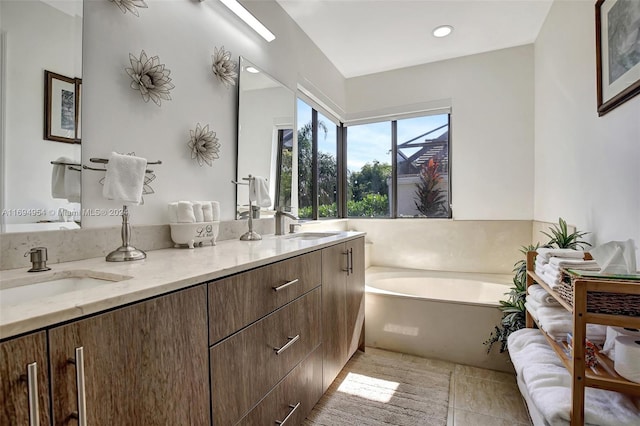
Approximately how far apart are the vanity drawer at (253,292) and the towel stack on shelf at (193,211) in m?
0.52

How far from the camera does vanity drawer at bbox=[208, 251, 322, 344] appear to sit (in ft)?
3.05

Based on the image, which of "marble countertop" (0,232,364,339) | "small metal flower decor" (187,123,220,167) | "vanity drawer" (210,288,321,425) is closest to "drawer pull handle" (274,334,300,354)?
"vanity drawer" (210,288,321,425)

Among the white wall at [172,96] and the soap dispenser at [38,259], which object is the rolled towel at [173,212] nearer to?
the white wall at [172,96]

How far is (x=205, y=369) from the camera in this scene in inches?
34.5

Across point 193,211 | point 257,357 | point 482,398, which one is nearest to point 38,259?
point 193,211

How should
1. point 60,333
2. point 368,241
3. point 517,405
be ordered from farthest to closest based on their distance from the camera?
point 368,241 < point 517,405 < point 60,333

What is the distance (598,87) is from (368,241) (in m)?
Result: 2.32

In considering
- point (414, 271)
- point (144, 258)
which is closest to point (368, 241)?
point (414, 271)

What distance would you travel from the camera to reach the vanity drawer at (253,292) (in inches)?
36.7

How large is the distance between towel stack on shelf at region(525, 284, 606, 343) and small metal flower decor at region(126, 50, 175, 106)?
6.47 feet

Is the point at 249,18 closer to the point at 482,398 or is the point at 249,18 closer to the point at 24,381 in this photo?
the point at 24,381

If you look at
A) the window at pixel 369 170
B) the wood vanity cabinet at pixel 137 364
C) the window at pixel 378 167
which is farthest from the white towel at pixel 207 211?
the window at pixel 369 170

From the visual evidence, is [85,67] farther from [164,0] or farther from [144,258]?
[144,258]

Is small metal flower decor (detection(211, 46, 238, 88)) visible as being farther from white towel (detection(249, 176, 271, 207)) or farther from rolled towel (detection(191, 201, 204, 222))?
rolled towel (detection(191, 201, 204, 222))
